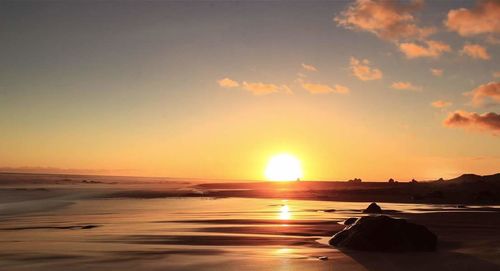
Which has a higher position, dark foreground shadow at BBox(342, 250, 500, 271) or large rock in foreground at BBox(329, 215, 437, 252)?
large rock in foreground at BBox(329, 215, 437, 252)

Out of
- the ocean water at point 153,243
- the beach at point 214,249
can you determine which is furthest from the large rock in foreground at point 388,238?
the ocean water at point 153,243

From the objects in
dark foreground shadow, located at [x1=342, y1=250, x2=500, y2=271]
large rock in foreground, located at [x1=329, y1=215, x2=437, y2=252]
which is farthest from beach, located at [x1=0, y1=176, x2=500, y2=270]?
A: large rock in foreground, located at [x1=329, y1=215, x2=437, y2=252]

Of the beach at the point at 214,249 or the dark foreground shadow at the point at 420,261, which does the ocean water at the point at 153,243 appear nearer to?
the beach at the point at 214,249

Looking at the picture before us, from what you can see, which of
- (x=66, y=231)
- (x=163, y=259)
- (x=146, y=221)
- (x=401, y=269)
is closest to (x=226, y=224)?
(x=146, y=221)

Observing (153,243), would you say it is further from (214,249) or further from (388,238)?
(388,238)

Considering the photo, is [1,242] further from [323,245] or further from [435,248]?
[435,248]

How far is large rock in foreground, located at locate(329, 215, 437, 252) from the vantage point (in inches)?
513

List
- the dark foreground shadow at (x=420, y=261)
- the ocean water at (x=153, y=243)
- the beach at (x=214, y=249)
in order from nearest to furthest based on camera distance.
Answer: the dark foreground shadow at (x=420, y=261)
the beach at (x=214, y=249)
the ocean water at (x=153, y=243)

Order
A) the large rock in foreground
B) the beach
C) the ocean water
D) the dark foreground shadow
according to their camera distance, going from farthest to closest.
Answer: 1. the large rock in foreground
2. the ocean water
3. the beach
4. the dark foreground shadow

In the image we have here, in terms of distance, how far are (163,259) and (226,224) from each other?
9.97m

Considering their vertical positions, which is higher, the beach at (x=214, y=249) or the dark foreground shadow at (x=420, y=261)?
the dark foreground shadow at (x=420, y=261)

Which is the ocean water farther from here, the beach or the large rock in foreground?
the large rock in foreground

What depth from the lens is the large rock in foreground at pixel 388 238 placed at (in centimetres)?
1303

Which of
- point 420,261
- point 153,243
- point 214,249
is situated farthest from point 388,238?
point 153,243
